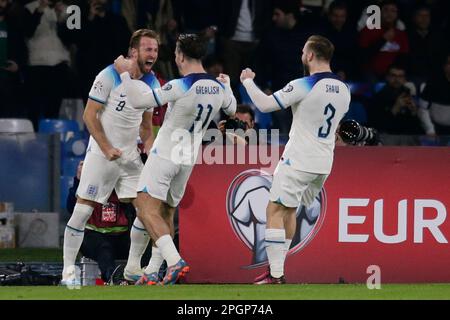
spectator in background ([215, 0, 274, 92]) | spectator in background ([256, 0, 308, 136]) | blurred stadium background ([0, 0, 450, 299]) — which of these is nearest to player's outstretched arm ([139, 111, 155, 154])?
blurred stadium background ([0, 0, 450, 299])

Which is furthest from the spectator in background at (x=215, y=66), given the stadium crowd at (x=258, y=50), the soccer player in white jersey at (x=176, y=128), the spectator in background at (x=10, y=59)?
the soccer player in white jersey at (x=176, y=128)

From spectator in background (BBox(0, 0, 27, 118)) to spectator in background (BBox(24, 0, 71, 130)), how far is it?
0.11 meters

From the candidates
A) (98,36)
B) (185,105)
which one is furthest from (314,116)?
(98,36)

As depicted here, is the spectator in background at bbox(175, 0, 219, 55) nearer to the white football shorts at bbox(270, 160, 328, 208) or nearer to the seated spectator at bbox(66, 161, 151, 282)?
the seated spectator at bbox(66, 161, 151, 282)

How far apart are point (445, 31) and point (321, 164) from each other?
7217 mm

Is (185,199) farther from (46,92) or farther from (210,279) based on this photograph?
(46,92)

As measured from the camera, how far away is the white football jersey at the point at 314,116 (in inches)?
469

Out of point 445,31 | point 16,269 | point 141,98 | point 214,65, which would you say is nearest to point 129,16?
point 214,65

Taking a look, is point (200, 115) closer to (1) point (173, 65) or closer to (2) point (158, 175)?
(2) point (158, 175)

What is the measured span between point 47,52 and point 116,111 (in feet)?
18.3

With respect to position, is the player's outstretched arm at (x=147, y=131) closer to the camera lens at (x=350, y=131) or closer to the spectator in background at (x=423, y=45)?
the camera lens at (x=350, y=131)

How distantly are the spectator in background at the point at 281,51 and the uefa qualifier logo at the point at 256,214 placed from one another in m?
4.48

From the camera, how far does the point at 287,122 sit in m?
17.2

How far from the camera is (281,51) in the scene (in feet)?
57.7
